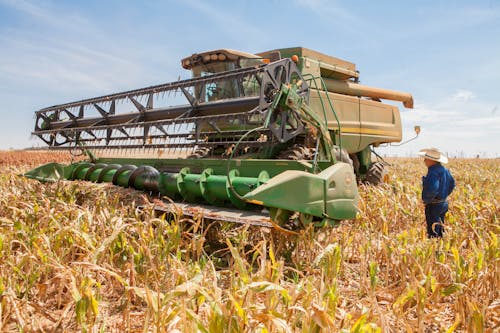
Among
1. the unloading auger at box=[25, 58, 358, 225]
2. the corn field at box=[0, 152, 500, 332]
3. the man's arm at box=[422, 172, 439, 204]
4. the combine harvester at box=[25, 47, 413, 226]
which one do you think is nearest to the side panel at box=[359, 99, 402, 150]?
the combine harvester at box=[25, 47, 413, 226]

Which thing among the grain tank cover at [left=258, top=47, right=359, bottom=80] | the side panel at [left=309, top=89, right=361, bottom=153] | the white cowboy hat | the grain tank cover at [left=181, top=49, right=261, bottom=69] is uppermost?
the grain tank cover at [left=258, top=47, right=359, bottom=80]

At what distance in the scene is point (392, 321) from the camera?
1983 mm

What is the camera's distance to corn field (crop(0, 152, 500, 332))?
5.65 feet

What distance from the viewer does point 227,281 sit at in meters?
2.61

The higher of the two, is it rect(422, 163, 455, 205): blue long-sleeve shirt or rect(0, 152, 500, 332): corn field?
rect(422, 163, 455, 205): blue long-sleeve shirt

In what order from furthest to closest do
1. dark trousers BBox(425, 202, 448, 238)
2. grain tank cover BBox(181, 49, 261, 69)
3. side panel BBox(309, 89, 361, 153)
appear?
1. side panel BBox(309, 89, 361, 153)
2. grain tank cover BBox(181, 49, 261, 69)
3. dark trousers BBox(425, 202, 448, 238)

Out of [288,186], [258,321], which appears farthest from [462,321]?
[288,186]

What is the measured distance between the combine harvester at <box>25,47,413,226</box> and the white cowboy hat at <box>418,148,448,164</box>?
757mm

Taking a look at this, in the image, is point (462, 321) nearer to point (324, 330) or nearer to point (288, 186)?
point (324, 330)

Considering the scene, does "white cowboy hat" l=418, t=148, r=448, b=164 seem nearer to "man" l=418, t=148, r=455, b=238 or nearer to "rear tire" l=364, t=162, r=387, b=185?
"man" l=418, t=148, r=455, b=238

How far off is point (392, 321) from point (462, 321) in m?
0.38

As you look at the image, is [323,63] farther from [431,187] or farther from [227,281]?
[227,281]

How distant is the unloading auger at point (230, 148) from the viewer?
3.01m

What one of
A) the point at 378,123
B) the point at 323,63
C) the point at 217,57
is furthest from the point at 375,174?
the point at 217,57
